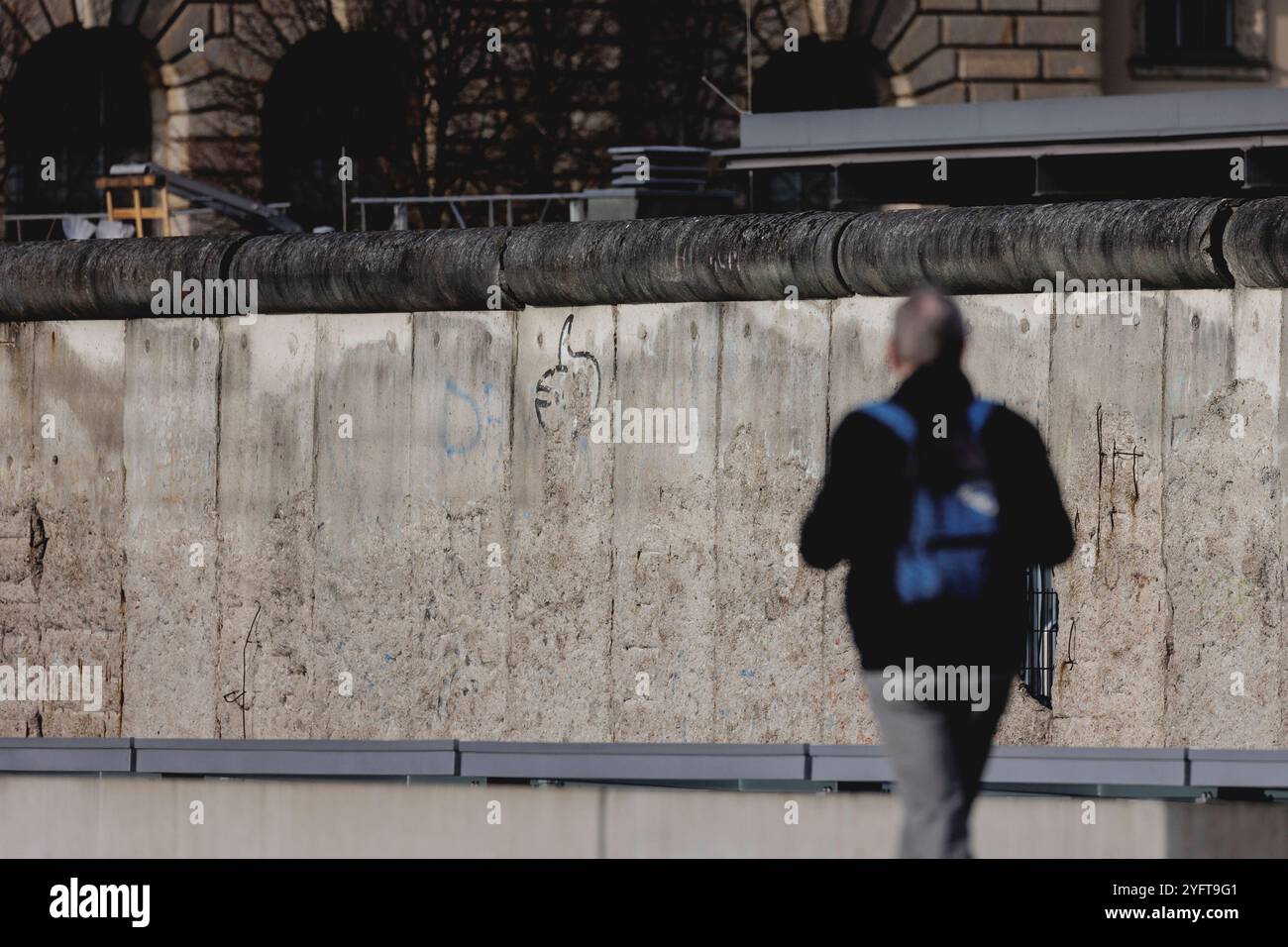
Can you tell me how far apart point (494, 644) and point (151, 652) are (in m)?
1.64

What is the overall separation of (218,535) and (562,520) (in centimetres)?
162

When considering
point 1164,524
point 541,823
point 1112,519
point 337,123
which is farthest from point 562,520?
point 337,123

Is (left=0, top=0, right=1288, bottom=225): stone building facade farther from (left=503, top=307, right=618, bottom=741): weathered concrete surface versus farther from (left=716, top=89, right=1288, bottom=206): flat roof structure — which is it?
(left=503, top=307, right=618, bottom=741): weathered concrete surface

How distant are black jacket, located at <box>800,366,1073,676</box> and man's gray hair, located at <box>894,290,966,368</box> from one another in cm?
4

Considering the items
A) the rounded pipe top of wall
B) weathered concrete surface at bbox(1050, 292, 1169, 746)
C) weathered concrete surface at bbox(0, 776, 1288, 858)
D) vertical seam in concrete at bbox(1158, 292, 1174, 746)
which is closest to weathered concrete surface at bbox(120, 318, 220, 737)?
the rounded pipe top of wall

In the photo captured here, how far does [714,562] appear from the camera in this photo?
885 cm

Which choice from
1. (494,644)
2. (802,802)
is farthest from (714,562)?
(802,802)

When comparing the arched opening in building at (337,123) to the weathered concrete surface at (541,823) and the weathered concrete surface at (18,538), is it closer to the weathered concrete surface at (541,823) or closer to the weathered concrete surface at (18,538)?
the weathered concrete surface at (18,538)

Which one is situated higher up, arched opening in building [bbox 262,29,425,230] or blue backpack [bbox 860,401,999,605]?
arched opening in building [bbox 262,29,425,230]

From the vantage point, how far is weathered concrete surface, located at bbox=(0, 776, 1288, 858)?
6578 millimetres

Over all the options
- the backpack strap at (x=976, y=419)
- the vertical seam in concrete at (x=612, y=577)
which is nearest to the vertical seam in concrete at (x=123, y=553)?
the vertical seam in concrete at (x=612, y=577)

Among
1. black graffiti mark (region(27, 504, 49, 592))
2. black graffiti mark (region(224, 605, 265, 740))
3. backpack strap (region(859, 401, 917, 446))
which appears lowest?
black graffiti mark (region(224, 605, 265, 740))

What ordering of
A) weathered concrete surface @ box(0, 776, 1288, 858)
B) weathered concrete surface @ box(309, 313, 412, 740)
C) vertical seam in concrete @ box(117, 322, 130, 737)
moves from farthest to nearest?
vertical seam in concrete @ box(117, 322, 130, 737) → weathered concrete surface @ box(309, 313, 412, 740) → weathered concrete surface @ box(0, 776, 1288, 858)
